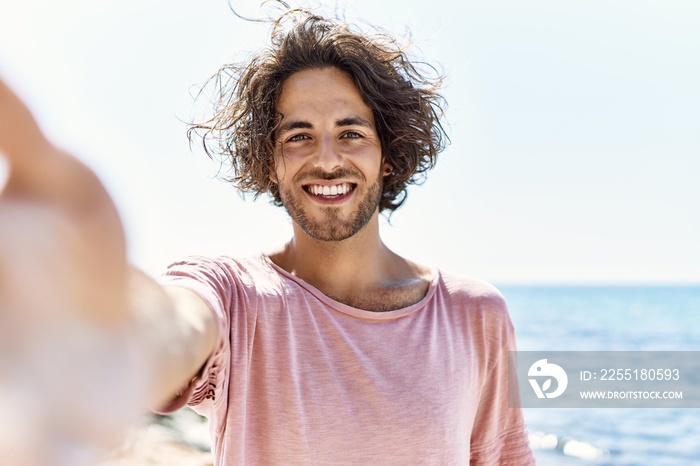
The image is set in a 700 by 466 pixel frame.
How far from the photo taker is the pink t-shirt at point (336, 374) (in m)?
2.18

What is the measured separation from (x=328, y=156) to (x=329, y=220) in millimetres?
212

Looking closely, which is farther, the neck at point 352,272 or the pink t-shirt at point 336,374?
the neck at point 352,272

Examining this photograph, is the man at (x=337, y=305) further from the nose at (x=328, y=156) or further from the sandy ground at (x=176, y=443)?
the sandy ground at (x=176, y=443)

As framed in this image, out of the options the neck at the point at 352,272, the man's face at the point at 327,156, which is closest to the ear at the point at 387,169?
the man's face at the point at 327,156

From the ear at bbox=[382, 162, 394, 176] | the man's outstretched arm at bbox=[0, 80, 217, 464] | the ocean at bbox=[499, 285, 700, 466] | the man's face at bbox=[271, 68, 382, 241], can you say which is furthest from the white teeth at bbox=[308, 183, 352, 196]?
the ocean at bbox=[499, 285, 700, 466]

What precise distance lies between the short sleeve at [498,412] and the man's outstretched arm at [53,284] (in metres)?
2.10

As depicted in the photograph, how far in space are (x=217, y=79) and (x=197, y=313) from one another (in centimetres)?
210

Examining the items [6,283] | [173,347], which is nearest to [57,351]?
[6,283]

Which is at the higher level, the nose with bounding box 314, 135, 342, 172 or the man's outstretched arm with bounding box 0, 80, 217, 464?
the nose with bounding box 314, 135, 342, 172

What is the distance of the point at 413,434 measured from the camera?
2340 millimetres

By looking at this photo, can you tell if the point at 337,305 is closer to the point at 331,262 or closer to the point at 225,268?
the point at 331,262

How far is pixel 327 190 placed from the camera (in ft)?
8.64

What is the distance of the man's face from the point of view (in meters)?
2.63

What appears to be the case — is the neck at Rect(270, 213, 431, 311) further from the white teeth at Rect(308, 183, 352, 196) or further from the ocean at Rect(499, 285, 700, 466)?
the ocean at Rect(499, 285, 700, 466)
